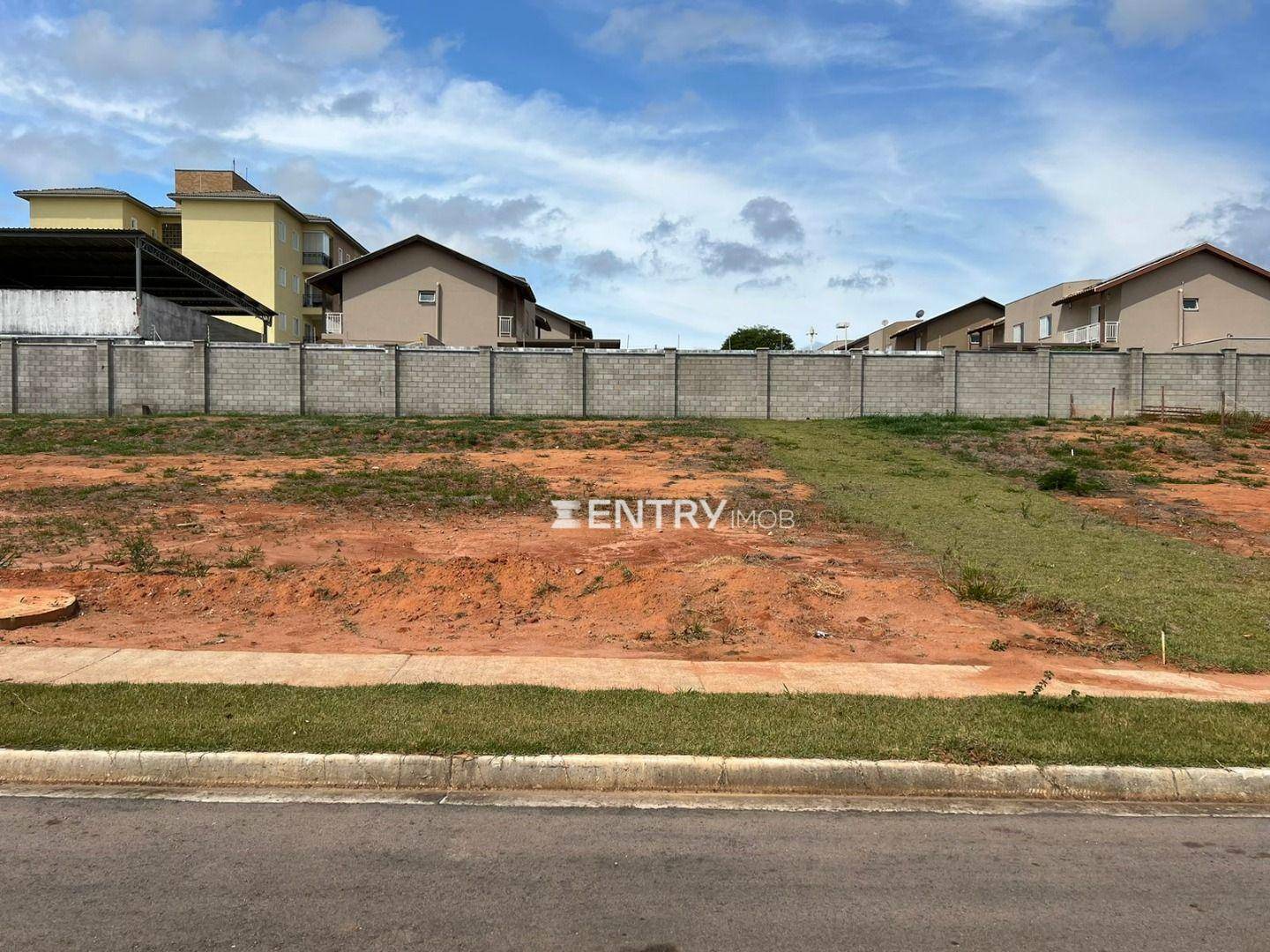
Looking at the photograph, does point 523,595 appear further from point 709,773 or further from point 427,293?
point 427,293

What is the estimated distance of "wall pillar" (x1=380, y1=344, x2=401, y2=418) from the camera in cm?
3216

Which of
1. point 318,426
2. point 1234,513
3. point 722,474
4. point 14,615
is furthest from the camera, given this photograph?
point 318,426

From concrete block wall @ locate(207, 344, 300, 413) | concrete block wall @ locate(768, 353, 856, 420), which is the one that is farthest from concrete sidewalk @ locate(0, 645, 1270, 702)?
concrete block wall @ locate(768, 353, 856, 420)

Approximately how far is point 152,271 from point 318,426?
1743cm

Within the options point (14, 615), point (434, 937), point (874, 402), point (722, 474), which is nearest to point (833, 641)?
point (434, 937)

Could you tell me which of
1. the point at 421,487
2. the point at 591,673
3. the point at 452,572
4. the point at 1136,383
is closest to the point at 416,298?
the point at 421,487

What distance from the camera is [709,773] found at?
20.1ft

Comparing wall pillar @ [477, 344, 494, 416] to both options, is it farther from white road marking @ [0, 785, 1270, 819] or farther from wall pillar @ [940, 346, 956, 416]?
white road marking @ [0, 785, 1270, 819]

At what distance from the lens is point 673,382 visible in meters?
33.1

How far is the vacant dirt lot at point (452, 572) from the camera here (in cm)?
1014

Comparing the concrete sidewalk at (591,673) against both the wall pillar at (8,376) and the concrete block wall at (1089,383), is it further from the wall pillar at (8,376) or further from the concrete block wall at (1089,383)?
the concrete block wall at (1089,383)

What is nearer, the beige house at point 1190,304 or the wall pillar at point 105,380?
the wall pillar at point 105,380

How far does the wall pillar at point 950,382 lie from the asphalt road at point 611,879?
1141 inches

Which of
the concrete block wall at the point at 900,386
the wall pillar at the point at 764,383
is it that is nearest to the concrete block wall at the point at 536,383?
the wall pillar at the point at 764,383
